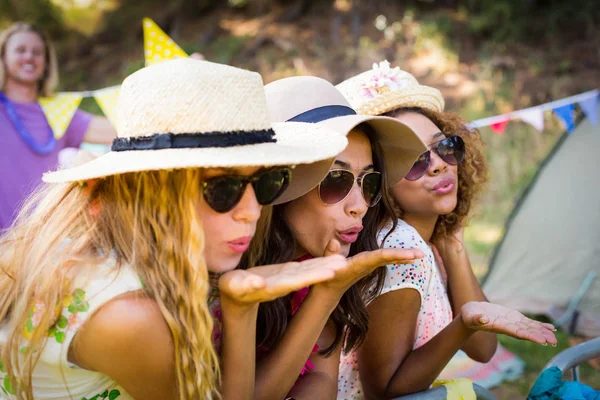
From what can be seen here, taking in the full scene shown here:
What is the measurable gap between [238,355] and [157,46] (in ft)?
9.38

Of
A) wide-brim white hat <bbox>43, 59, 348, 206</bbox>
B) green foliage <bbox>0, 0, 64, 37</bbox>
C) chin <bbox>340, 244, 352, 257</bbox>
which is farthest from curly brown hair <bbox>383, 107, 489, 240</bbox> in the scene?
green foliage <bbox>0, 0, 64, 37</bbox>

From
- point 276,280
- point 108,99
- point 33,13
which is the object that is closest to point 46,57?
point 108,99

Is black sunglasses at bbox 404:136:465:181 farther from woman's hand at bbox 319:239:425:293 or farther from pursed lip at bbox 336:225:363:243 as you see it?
woman's hand at bbox 319:239:425:293

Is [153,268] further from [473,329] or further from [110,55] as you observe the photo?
[110,55]

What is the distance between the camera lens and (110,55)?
14.3 meters

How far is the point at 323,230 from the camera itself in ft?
6.49

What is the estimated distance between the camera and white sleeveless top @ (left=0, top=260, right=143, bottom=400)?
143cm

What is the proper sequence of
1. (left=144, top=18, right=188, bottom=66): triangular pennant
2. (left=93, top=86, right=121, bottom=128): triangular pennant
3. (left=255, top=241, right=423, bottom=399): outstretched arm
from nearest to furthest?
1. (left=255, top=241, right=423, bottom=399): outstretched arm
2. (left=144, top=18, right=188, bottom=66): triangular pennant
3. (left=93, top=86, right=121, bottom=128): triangular pennant

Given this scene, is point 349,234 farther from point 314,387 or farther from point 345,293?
point 314,387

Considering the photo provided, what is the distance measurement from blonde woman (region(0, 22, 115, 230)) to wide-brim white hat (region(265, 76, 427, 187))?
104 inches

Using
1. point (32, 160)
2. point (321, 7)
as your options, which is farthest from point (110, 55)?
point (32, 160)

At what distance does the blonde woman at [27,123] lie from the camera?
4340 millimetres

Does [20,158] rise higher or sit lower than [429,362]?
higher

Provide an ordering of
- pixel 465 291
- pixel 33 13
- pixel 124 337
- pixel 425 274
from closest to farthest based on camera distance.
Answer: pixel 124 337 → pixel 425 274 → pixel 465 291 → pixel 33 13
